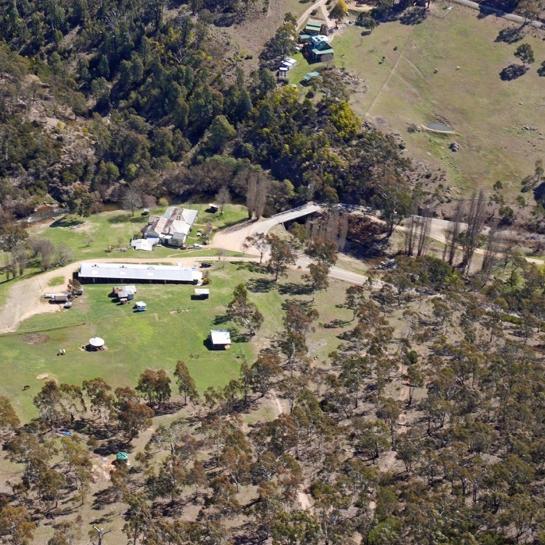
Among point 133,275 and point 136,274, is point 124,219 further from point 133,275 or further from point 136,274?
point 133,275

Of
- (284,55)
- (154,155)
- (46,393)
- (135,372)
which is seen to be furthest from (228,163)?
(46,393)

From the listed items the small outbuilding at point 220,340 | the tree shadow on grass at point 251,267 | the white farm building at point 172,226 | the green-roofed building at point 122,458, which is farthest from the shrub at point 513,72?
the green-roofed building at point 122,458

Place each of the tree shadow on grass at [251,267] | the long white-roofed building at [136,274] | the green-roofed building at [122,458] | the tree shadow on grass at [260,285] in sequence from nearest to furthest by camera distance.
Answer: the green-roofed building at [122,458], the long white-roofed building at [136,274], the tree shadow on grass at [260,285], the tree shadow on grass at [251,267]

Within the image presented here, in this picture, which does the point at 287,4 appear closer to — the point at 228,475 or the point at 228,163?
the point at 228,163

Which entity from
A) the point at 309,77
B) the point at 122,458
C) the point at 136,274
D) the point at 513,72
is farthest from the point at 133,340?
the point at 513,72

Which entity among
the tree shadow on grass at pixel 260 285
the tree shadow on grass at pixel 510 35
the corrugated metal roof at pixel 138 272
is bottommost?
the tree shadow on grass at pixel 260 285

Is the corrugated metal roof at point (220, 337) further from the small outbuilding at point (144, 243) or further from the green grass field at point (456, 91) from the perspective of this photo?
the green grass field at point (456, 91)

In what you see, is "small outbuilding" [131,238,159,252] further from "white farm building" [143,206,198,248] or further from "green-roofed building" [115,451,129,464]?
"green-roofed building" [115,451,129,464]
